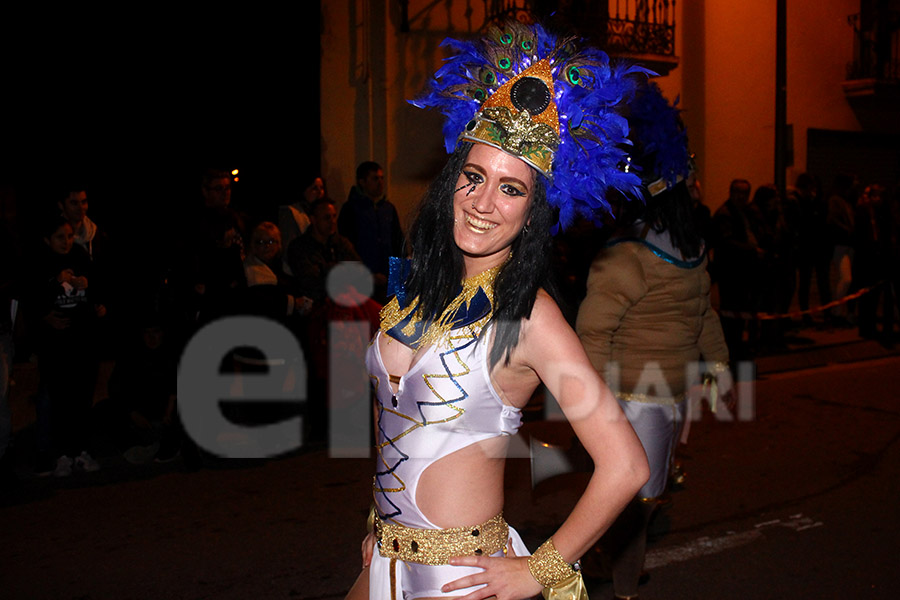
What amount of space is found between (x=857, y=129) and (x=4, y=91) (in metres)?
14.7

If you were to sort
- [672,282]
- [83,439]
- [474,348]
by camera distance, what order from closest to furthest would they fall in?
1. [474,348]
2. [672,282]
3. [83,439]

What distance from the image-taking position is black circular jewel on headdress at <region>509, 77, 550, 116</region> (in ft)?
7.47

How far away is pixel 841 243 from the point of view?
1218 centimetres

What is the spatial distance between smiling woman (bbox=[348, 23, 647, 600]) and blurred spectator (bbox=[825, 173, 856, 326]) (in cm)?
1084

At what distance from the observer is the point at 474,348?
86.0 inches

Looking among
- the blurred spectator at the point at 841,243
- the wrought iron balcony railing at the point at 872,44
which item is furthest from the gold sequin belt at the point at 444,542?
the wrought iron balcony railing at the point at 872,44

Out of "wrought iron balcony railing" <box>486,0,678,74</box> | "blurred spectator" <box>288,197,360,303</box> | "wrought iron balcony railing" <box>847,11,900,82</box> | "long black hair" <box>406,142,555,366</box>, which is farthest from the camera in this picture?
"wrought iron balcony railing" <box>847,11,900,82</box>

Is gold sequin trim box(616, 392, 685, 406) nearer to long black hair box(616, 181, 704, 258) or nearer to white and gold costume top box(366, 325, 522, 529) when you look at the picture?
long black hair box(616, 181, 704, 258)

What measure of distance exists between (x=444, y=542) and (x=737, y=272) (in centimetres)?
888

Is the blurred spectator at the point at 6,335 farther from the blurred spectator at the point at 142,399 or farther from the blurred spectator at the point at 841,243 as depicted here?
the blurred spectator at the point at 841,243

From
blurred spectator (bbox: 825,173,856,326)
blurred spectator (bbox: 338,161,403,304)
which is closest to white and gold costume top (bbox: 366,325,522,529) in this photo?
blurred spectator (bbox: 338,161,403,304)

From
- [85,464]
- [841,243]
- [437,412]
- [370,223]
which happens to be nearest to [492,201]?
[437,412]

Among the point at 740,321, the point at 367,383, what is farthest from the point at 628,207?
the point at 740,321

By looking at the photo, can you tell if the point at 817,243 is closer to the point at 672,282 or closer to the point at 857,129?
the point at 857,129
